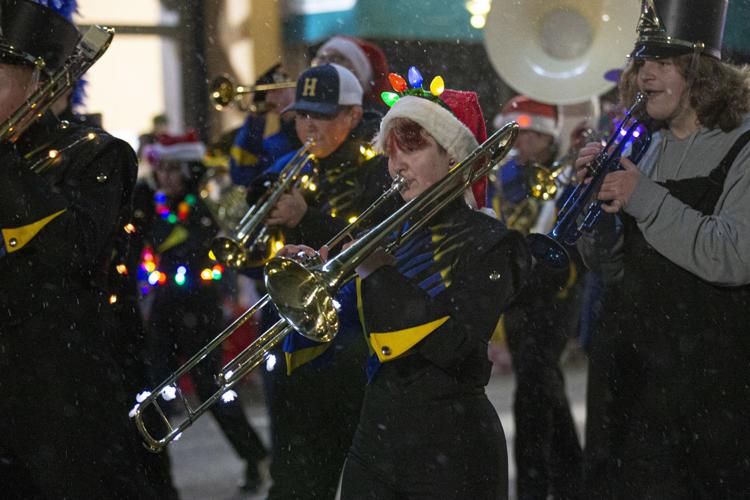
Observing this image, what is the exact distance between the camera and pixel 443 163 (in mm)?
3479

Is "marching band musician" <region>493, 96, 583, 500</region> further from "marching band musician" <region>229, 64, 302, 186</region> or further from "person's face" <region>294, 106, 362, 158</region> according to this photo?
"marching band musician" <region>229, 64, 302, 186</region>

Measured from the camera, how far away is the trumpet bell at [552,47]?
226 inches

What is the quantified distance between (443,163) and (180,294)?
325cm

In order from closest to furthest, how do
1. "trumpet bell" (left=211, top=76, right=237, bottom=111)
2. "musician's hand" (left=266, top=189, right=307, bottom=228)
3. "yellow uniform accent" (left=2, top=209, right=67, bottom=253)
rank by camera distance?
"yellow uniform accent" (left=2, top=209, right=67, bottom=253) → "musician's hand" (left=266, top=189, right=307, bottom=228) → "trumpet bell" (left=211, top=76, right=237, bottom=111)

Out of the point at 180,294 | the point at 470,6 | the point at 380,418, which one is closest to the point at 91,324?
the point at 380,418

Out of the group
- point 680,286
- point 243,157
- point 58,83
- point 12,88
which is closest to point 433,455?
point 680,286

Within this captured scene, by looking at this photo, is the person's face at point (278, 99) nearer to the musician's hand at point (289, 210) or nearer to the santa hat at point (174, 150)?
the santa hat at point (174, 150)

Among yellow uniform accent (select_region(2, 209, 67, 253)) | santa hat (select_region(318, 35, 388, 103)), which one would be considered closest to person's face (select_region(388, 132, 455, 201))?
yellow uniform accent (select_region(2, 209, 67, 253))

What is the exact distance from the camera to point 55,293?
3.76 metres

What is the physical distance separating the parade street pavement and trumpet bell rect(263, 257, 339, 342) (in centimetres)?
308

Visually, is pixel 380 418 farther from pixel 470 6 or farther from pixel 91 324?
pixel 470 6

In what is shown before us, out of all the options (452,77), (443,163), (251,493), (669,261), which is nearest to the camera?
(443,163)

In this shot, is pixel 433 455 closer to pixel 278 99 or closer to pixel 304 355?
pixel 304 355

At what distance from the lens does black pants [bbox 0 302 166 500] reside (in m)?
3.67
